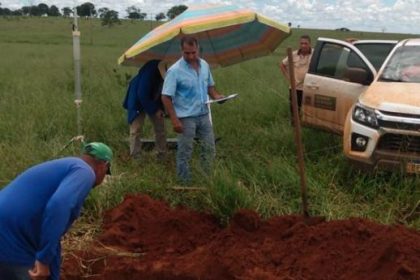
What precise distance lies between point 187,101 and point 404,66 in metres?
2.46


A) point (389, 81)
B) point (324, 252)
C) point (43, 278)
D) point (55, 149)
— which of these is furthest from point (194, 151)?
point (43, 278)

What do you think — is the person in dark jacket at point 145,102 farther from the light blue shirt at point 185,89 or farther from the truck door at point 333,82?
the truck door at point 333,82

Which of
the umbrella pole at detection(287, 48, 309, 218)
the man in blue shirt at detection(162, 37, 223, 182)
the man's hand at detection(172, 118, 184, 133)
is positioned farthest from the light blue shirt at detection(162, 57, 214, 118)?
the umbrella pole at detection(287, 48, 309, 218)

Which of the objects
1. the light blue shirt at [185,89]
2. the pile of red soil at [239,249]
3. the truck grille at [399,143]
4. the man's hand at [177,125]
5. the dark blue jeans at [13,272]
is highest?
the light blue shirt at [185,89]

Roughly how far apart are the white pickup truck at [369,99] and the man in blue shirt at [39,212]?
3.45m

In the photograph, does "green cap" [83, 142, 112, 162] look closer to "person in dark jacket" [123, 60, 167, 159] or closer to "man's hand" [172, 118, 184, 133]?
"man's hand" [172, 118, 184, 133]

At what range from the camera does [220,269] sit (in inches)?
177

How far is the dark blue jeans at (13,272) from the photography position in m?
3.21

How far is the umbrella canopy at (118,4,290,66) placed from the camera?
682 cm

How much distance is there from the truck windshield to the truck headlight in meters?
0.66

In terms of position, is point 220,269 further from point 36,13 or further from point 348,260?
point 36,13

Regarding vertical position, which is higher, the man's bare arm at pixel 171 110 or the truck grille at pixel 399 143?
the man's bare arm at pixel 171 110

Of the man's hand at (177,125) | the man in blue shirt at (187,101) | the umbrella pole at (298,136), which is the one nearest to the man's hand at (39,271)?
the umbrella pole at (298,136)

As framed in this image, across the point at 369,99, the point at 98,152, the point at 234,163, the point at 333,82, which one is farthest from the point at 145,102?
→ the point at 98,152
